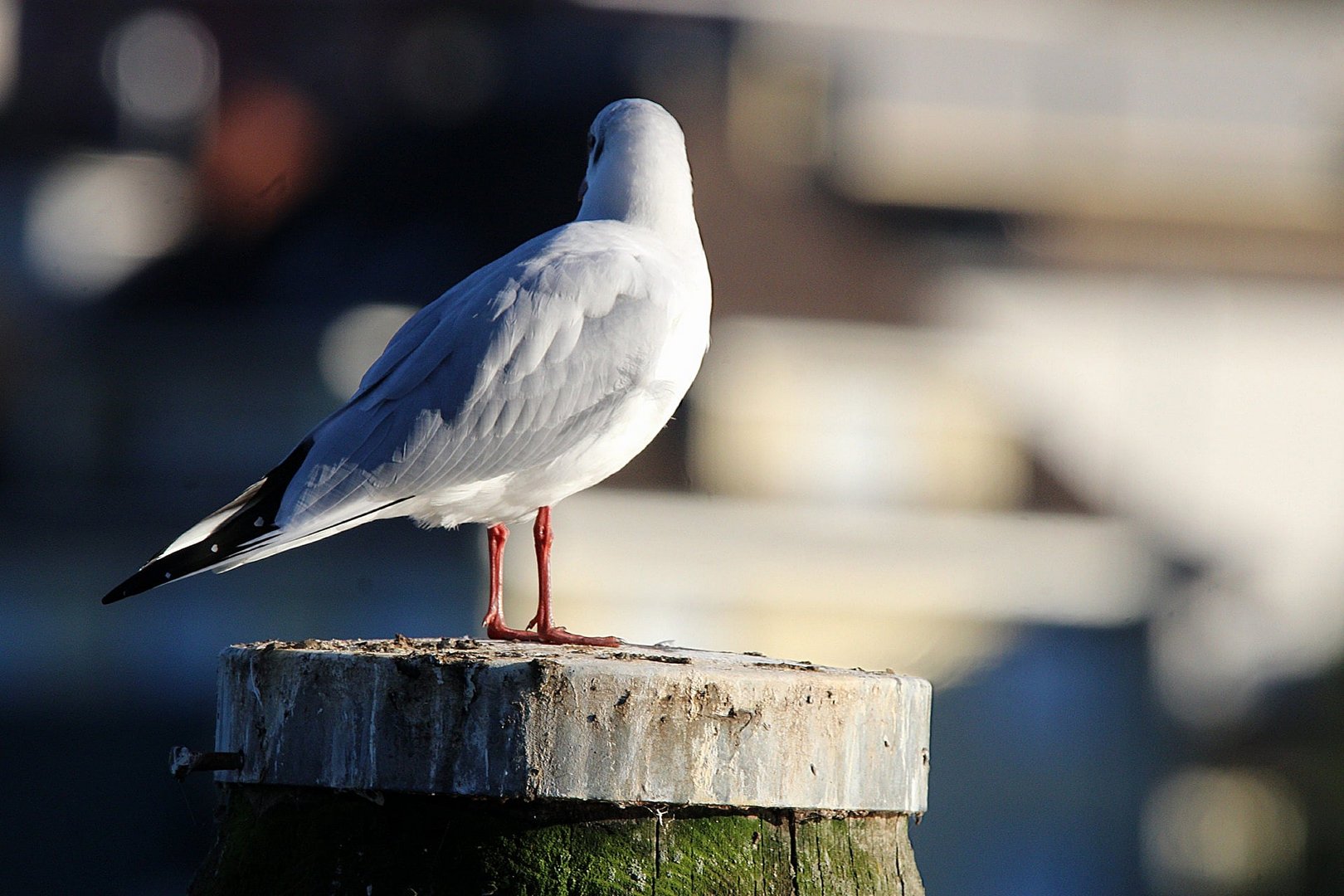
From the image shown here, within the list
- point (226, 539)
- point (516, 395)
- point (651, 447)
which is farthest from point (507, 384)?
point (651, 447)

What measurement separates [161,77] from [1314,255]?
12.5 metres

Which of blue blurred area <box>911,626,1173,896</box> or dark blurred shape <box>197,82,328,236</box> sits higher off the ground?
dark blurred shape <box>197,82,328,236</box>

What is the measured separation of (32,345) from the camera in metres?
14.9

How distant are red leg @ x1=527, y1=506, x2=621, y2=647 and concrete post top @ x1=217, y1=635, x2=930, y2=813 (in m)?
0.70

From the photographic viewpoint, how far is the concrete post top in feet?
7.38

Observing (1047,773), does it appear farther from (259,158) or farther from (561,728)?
(561,728)

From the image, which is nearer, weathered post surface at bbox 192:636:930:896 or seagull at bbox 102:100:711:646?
weathered post surface at bbox 192:636:930:896

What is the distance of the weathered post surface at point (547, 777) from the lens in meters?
2.24

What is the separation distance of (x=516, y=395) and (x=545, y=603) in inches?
17.0

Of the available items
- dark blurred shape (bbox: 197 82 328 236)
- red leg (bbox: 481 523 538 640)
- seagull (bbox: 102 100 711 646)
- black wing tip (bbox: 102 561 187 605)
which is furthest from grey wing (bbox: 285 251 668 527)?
dark blurred shape (bbox: 197 82 328 236)

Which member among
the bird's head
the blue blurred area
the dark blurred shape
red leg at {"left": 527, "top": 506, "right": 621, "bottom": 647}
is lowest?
the blue blurred area

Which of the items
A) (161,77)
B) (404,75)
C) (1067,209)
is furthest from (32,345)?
(1067,209)

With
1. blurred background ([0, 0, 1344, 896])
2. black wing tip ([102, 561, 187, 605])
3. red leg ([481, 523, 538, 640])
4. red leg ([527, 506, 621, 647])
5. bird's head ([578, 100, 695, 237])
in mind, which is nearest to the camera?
black wing tip ([102, 561, 187, 605])

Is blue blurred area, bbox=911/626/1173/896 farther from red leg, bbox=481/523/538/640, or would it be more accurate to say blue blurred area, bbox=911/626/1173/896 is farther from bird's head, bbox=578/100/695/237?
bird's head, bbox=578/100/695/237
